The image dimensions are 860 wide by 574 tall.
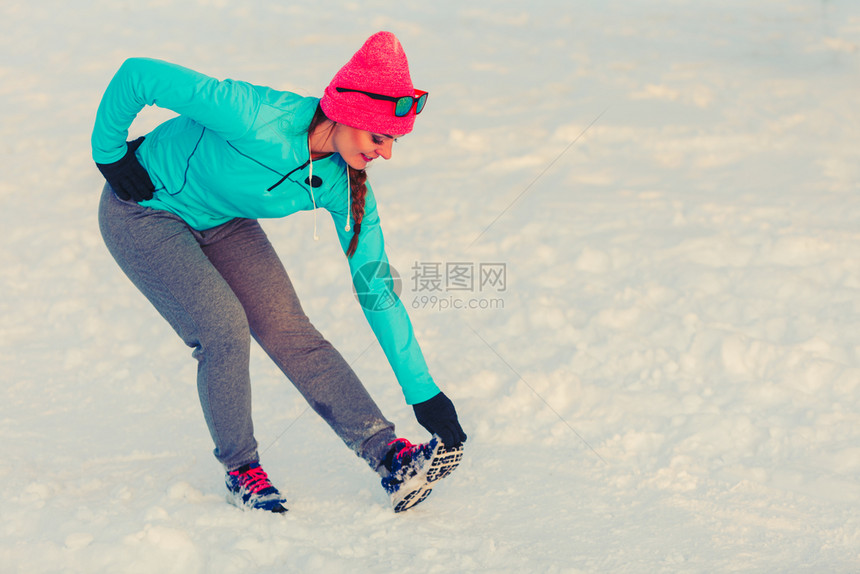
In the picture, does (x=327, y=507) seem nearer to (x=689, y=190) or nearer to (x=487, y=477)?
(x=487, y=477)

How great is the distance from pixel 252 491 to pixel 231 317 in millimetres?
555

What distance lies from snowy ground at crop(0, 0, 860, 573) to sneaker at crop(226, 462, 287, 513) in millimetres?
59

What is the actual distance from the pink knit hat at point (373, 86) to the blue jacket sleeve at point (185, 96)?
0.24 meters

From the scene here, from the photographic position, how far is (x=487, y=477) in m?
2.91

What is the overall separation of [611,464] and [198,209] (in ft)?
5.33

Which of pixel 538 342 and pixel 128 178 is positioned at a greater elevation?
pixel 128 178

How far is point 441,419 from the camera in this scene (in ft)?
8.23

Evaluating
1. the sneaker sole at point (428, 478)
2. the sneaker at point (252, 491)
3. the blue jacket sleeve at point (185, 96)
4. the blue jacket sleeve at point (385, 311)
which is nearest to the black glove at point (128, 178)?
the blue jacket sleeve at point (185, 96)

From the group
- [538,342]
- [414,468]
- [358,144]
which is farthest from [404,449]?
[538,342]

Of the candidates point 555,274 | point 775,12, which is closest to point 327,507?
point 555,274

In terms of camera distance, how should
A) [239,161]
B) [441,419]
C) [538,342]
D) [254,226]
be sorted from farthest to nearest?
[538,342] < [254,226] < [441,419] < [239,161]

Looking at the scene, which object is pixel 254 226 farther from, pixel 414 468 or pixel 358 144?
pixel 414 468

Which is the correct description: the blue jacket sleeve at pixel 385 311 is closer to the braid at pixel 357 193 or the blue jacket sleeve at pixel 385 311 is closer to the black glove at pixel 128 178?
the braid at pixel 357 193

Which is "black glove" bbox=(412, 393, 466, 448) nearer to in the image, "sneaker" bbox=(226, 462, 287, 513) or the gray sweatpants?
the gray sweatpants
